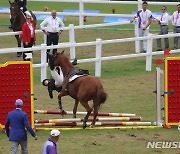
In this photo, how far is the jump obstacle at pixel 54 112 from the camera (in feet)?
64.8

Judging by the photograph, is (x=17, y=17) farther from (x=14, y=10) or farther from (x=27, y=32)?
(x=27, y=32)

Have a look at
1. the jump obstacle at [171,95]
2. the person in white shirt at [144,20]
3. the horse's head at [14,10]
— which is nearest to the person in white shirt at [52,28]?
the horse's head at [14,10]

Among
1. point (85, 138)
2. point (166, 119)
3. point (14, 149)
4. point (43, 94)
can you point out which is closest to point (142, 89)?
point (43, 94)

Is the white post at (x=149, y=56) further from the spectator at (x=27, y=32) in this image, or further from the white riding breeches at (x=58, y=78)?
the white riding breeches at (x=58, y=78)

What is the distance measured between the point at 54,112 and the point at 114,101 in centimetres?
365

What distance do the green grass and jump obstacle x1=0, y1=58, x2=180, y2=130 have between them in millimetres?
383

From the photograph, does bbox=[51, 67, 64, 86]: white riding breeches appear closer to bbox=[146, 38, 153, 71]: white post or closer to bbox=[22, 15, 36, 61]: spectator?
bbox=[22, 15, 36, 61]: spectator

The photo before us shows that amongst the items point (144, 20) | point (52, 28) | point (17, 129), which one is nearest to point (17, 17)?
point (52, 28)

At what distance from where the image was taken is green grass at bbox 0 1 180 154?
1842 cm

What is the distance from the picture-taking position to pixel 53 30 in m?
28.9

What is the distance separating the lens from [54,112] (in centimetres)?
2056

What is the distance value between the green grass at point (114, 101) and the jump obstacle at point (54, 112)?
38 centimetres

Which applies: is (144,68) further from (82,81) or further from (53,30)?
(82,81)

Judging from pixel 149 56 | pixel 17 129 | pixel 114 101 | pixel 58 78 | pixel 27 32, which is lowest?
pixel 114 101
